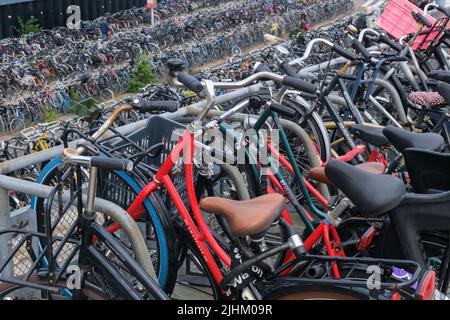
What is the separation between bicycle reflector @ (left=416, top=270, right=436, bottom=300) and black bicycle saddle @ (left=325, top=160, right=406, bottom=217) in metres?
0.33

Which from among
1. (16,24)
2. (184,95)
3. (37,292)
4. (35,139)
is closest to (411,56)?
(184,95)

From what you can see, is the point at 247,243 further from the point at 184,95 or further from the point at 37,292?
the point at 184,95

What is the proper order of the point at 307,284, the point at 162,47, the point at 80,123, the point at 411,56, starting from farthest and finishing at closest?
the point at 162,47
the point at 80,123
the point at 411,56
the point at 307,284

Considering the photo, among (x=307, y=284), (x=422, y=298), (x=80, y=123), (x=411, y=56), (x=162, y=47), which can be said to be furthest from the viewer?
(x=162, y=47)

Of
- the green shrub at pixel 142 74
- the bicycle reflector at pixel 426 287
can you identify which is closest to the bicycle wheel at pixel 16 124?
the green shrub at pixel 142 74

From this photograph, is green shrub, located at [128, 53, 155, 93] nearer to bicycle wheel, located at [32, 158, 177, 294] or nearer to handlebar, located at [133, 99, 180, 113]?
bicycle wheel, located at [32, 158, 177, 294]

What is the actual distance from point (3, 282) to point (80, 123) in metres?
6.54

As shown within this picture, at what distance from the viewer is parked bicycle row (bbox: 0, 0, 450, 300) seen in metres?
2.77

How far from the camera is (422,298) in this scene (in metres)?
2.51

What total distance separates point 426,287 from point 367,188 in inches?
19.5

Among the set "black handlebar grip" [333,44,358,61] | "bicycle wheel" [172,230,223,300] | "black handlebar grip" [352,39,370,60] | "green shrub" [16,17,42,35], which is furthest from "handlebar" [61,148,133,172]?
"green shrub" [16,17,42,35]

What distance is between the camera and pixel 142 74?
1664cm

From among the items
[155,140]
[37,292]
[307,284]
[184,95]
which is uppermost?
[155,140]

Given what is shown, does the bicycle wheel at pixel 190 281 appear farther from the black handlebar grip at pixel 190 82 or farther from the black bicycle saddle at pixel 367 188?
the black bicycle saddle at pixel 367 188
